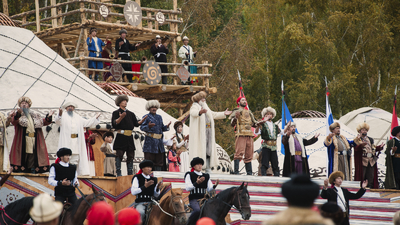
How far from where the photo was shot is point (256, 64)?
2506 centimetres

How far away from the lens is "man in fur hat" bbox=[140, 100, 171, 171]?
379 inches

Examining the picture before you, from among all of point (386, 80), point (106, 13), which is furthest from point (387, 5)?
point (106, 13)

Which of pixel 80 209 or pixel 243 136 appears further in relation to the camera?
pixel 243 136

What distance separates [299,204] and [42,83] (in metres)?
10.8

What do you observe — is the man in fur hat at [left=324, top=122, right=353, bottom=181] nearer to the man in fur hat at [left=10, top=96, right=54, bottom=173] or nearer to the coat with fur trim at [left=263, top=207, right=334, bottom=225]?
the man in fur hat at [left=10, top=96, right=54, bottom=173]

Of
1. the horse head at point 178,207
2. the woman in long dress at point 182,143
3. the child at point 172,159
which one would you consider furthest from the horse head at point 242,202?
the child at point 172,159

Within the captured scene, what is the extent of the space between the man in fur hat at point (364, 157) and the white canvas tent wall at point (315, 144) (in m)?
5.25

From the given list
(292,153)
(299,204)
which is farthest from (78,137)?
(299,204)

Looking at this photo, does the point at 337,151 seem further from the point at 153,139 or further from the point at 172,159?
the point at 153,139

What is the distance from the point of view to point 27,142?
30.5 ft

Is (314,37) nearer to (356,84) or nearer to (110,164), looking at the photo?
(356,84)

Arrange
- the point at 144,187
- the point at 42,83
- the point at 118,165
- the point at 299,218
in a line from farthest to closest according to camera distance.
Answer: the point at 42,83
the point at 118,165
the point at 144,187
the point at 299,218

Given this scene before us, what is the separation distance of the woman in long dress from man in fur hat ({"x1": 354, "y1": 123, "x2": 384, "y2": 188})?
3264mm

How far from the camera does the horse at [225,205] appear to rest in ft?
22.6
